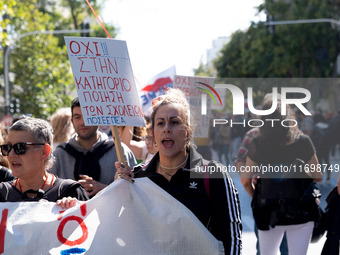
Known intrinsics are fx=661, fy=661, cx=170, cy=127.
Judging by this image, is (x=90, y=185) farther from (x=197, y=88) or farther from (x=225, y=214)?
(x=197, y=88)

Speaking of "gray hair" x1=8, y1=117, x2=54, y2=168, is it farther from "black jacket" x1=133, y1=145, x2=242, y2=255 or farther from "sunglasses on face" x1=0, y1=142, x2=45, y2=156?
"black jacket" x1=133, y1=145, x2=242, y2=255

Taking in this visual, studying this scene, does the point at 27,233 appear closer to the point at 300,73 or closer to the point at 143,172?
the point at 143,172

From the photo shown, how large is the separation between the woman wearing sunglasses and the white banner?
167 millimetres

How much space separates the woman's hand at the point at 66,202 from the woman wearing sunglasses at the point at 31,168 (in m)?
0.04

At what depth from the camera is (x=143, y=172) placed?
3.91m

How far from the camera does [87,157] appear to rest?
5.45 metres

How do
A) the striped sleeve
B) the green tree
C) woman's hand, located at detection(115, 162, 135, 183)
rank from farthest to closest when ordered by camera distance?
1. the green tree
2. woman's hand, located at detection(115, 162, 135, 183)
3. the striped sleeve

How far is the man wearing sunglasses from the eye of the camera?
17.6ft

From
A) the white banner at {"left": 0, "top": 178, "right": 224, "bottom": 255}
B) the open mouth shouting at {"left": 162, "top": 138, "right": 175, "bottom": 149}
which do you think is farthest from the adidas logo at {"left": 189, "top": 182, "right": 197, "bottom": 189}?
the open mouth shouting at {"left": 162, "top": 138, "right": 175, "bottom": 149}

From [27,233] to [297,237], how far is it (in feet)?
9.17

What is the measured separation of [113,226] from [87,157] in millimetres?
1842

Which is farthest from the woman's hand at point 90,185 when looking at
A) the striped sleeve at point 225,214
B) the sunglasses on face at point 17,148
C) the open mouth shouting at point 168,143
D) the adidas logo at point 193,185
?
the striped sleeve at point 225,214

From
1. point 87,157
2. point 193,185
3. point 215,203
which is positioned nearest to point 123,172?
point 193,185

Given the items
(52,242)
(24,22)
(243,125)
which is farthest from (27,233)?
(24,22)
